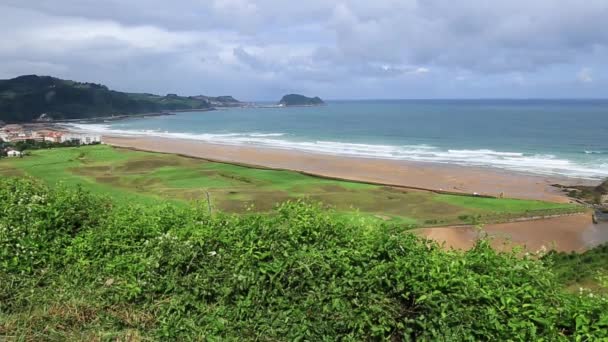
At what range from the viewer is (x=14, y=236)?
5.31 m

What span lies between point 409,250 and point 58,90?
487 feet

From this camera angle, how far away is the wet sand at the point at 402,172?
105 ft

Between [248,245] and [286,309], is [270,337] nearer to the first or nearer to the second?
[286,309]

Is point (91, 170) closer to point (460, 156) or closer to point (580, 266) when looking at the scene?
point (460, 156)

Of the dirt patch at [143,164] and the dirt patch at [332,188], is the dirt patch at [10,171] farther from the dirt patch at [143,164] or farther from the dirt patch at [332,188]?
the dirt patch at [332,188]

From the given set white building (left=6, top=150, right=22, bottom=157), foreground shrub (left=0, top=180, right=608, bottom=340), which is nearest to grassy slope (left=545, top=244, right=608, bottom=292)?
foreground shrub (left=0, top=180, right=608, bottom=340)

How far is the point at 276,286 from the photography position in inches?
170

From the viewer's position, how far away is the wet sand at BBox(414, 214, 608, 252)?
840 inches

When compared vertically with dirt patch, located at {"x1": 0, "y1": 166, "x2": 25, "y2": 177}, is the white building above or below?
above

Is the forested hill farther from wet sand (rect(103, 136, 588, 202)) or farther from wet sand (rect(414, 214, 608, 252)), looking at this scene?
wet sand (rect(414, 214, 608, 252))

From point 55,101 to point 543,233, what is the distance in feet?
444

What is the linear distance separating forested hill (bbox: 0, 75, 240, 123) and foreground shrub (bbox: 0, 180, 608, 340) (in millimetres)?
120749

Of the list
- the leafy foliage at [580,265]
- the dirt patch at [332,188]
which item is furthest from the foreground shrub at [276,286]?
the dirt patch at [332,188]

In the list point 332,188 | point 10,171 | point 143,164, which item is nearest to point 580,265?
point 332,188
